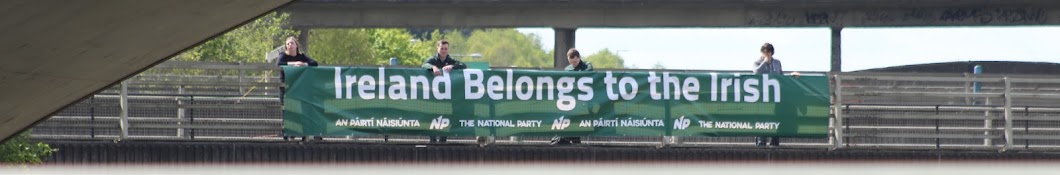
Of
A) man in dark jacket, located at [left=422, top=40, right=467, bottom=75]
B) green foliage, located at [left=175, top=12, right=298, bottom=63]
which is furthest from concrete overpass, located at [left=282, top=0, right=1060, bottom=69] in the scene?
man in dark jacket, located at [left=422, top=40, right=467, bottom=75]

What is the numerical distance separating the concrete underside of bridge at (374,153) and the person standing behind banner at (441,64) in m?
0.22

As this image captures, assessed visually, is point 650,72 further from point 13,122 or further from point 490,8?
point 490,8

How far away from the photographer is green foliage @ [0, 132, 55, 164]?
15375mm

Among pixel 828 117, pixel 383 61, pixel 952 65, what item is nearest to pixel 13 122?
pixel 828 117

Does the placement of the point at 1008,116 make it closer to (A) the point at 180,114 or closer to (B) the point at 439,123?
(B) the point at 439,123

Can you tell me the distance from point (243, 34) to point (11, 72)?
129ft

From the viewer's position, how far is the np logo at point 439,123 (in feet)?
59.1

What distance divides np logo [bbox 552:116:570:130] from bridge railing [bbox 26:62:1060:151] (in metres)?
0.23

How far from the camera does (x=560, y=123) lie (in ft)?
60.0

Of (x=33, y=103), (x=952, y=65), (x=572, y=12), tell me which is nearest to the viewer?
(x=33, y=103)

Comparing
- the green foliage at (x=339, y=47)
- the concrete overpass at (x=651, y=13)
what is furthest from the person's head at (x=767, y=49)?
the green foliage at (x=339, y=47)

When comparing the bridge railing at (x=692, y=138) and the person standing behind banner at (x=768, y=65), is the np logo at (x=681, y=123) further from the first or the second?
the person standing behind banner at (x=768, y=65)

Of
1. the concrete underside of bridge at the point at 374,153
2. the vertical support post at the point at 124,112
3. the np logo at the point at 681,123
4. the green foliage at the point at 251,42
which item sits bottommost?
the concrete underside of bridge at the point at 374,153

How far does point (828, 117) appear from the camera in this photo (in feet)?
62.1
